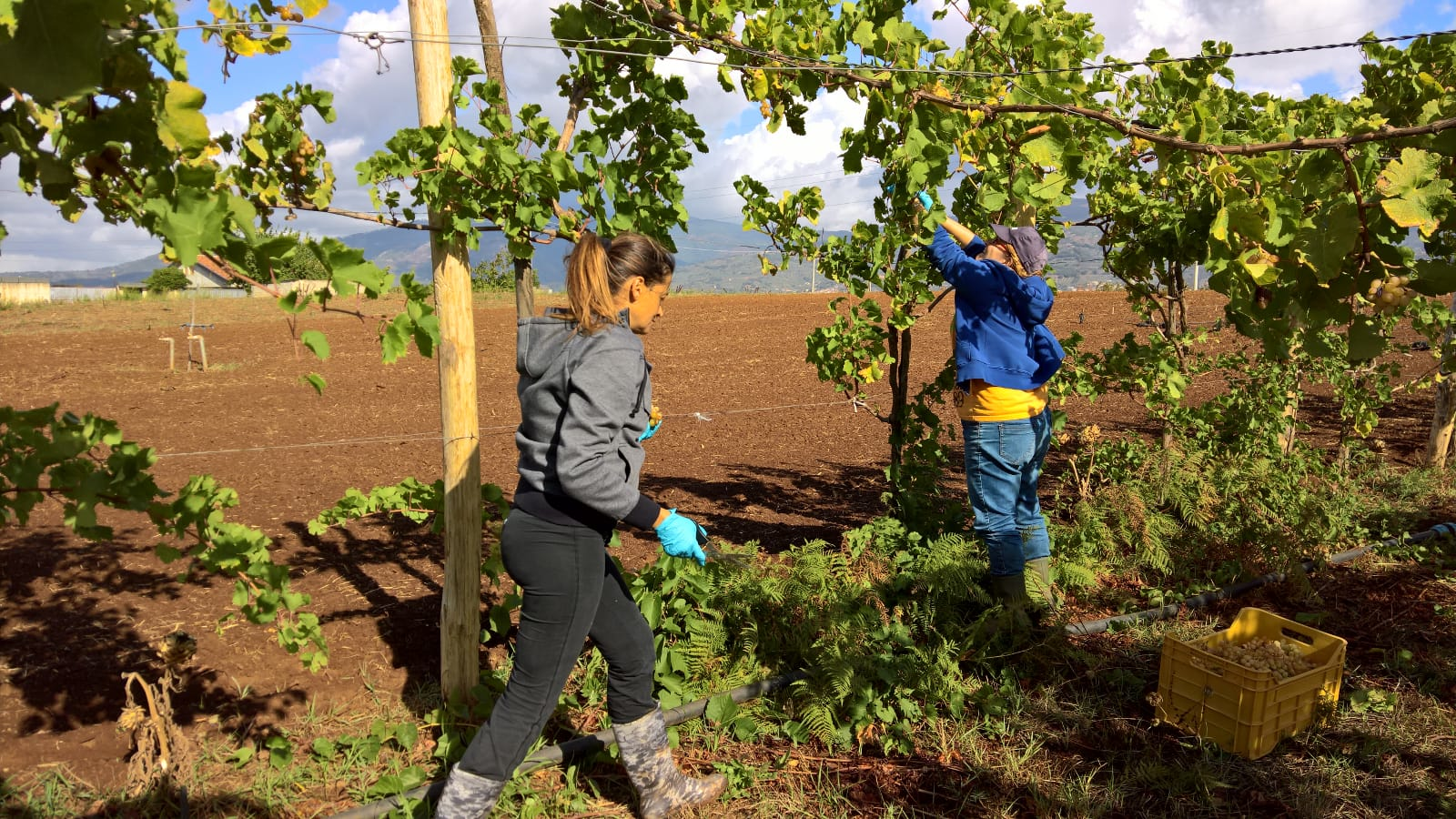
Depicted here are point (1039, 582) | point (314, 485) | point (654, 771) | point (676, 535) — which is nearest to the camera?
point (676, 535)

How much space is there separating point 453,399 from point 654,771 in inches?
52.7

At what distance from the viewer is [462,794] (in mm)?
2375

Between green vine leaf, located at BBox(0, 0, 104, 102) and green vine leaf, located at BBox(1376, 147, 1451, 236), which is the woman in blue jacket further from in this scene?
green vine leaf, located at BBox(0, 0, 104, 102)

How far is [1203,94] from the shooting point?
17.3 ft

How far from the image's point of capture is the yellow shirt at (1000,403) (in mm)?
3684

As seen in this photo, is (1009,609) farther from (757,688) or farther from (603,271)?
(603,271)

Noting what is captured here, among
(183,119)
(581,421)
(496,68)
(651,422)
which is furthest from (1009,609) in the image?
(183,119)

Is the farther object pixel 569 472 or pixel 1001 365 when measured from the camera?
pixel 1001 365

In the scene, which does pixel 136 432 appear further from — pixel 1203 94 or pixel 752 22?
pixel 1203 94

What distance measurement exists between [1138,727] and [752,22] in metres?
3.01

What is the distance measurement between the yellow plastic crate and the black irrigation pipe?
621 mm

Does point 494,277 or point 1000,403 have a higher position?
point 494,277

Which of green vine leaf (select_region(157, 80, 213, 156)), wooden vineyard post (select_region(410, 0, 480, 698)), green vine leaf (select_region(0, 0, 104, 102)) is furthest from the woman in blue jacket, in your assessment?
green vine leaf (select_region(0, 0, 104, 102))

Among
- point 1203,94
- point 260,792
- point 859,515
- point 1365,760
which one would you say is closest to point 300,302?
point 260,792
